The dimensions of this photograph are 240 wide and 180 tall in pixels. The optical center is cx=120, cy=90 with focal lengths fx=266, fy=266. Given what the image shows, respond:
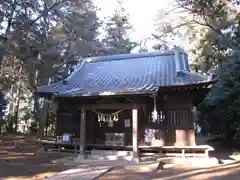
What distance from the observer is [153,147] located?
34.7 feet

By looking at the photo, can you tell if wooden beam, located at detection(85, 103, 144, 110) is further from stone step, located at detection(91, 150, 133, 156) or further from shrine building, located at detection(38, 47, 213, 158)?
stone step, located at detection(91, 150, 133, 156)

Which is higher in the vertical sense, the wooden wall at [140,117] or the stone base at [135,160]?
the wooden wall at [140,117]

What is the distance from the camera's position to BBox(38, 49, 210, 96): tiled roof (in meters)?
10.8

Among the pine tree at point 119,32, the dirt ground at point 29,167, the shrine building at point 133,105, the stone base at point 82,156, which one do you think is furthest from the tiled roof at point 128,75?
the pine tree at point 119,32

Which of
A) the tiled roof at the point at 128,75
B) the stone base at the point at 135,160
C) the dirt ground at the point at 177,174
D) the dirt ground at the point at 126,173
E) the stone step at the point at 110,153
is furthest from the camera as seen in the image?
the stone step at the point at 110,153

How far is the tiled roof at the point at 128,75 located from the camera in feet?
35.4

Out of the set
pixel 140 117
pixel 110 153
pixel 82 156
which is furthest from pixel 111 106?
pixel 82 156

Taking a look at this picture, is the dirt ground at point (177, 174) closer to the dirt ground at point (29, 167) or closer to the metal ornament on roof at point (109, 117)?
the dirt ground at point (29, 167)

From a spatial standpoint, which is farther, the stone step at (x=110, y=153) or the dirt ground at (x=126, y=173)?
the stone step at (x=110, y=153)

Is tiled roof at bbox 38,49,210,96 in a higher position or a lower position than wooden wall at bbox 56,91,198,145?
higher

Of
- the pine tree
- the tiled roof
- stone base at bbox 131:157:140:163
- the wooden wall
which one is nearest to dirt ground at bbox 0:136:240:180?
stone base at bbox 131:157:140:163

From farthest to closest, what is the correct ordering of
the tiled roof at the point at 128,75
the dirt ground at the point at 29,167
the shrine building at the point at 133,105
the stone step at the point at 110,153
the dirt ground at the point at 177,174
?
the stone step at the point at 110,153 < the tiled roof at the point at 128,75 < the shrine building at the point at 133,105 < the dirt ground at the point at 29,167 < the dirt ground at the point at 177,174

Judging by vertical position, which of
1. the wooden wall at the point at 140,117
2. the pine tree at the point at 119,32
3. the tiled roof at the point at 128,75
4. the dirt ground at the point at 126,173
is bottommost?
the dirt ground at the point at 126,173

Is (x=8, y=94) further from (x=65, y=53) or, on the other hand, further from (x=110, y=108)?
(x=110, y=108)
